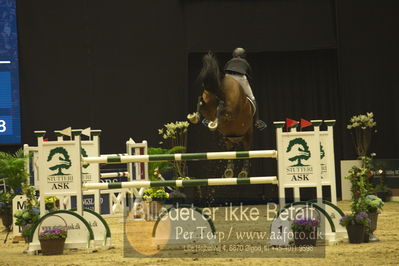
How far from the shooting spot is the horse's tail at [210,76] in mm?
7621

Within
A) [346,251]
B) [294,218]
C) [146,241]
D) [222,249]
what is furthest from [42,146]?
[346,251]

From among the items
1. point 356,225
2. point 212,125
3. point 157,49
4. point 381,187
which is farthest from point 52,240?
point 157,49

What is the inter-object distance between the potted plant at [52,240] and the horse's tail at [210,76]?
90.2 inches

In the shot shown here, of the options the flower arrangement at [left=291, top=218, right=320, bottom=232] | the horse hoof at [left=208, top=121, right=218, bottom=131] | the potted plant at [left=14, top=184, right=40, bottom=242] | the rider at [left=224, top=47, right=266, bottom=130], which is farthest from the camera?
the rider at [left=224, top=47, right=266, bottom=130]

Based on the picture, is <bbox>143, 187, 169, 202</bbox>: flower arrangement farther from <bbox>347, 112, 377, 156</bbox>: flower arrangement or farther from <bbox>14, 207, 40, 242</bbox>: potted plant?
<bbox>347, 112, 377, 156</bbox>: flower arrangement

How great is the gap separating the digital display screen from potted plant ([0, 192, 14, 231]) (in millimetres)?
2890

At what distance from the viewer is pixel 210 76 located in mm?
7617

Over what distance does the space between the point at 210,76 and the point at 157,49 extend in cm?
543

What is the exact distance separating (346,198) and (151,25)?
15.0 feet

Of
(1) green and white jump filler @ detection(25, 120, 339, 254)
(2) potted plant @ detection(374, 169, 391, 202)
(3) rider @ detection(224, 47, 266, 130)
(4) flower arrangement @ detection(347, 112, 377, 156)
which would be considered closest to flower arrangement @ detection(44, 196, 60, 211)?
(1) green and white jump filler @ detection(25, 120, 339, 254)

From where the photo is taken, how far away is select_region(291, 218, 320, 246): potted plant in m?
6.08

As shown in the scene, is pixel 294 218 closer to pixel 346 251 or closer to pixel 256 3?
pixel 346 251

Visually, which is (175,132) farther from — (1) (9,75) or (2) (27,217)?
(2) (27,217)

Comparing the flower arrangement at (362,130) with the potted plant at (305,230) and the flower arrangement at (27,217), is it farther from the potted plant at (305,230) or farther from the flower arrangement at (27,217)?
the flower arrangement at (27,217)
